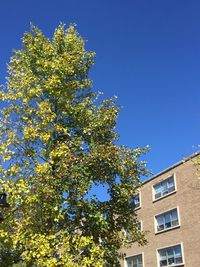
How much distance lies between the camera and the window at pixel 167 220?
37.2 m

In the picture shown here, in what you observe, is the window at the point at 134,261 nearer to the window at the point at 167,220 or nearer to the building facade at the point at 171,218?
the building facade at the point at 171,218

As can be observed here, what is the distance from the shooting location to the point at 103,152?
15.3 m

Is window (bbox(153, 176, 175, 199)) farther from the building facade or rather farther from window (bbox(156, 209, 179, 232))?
window (bbox(156, 209, 179, 232))

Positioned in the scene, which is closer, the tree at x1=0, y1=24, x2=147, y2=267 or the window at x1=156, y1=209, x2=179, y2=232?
the tree at x1=0, y1=24, x2=147, y2=267

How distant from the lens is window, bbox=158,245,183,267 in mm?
35412

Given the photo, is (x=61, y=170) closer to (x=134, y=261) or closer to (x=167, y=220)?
(x=167, y=220)

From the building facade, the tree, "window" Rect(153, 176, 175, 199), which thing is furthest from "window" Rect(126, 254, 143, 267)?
the tree

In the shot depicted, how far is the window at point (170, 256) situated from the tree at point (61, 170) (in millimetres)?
21064

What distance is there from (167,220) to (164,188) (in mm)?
3202

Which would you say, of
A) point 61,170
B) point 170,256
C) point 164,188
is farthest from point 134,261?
point 61,170

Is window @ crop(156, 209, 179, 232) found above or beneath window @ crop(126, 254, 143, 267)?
above

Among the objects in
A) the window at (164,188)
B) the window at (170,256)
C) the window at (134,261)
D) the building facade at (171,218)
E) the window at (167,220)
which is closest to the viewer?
the building facade at (171,218)

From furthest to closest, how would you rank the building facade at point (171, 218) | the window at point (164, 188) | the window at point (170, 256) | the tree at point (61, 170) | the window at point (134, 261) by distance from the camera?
the window at point (134, 261)
the window at point (164, 188)
the window at point (170, 256)
the building facade at point (171, 218)
the tree at point (61, 170)

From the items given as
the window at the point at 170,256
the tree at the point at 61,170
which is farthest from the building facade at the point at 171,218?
the tree at the point at 61,170
